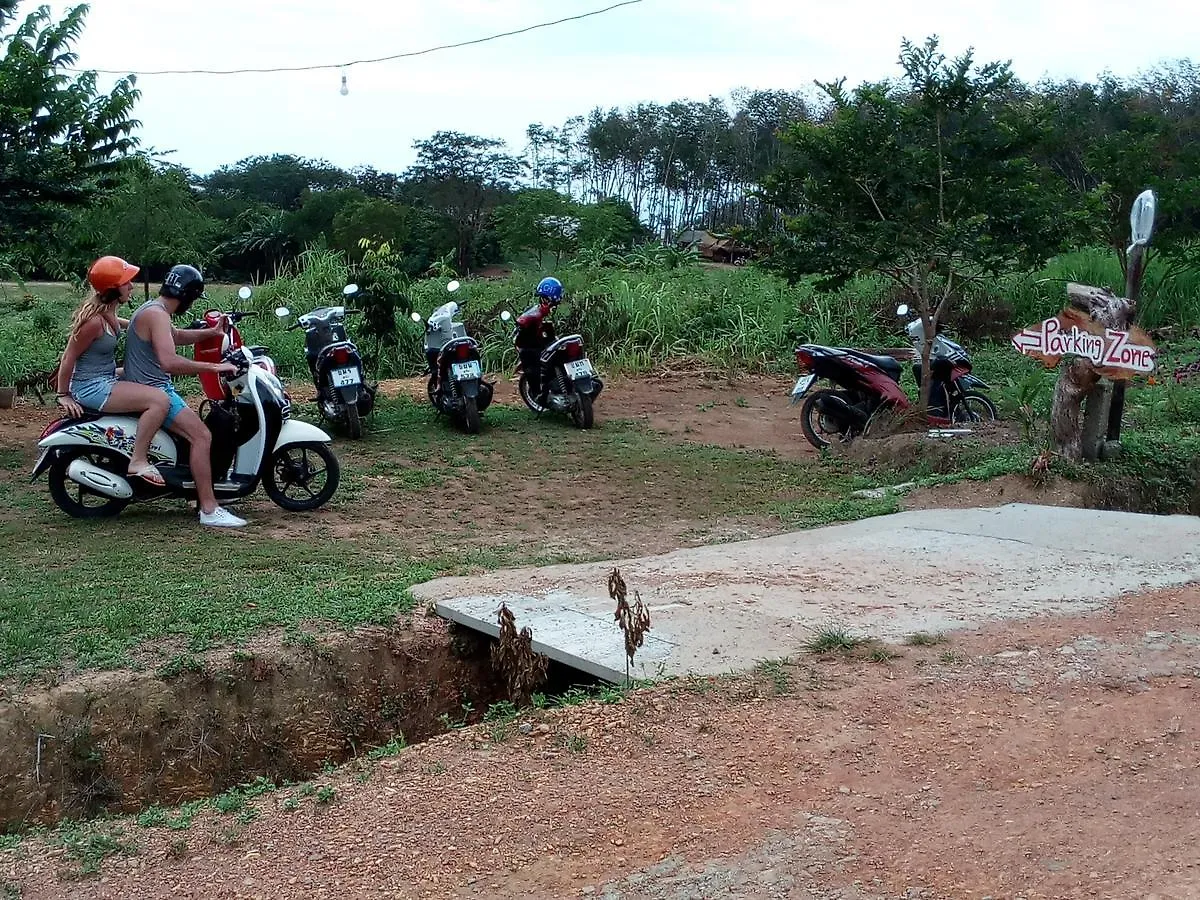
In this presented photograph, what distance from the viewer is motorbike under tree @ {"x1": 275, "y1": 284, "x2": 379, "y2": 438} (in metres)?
9.63

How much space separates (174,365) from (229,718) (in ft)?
8.97

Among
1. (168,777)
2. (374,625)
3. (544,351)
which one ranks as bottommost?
(168,777)

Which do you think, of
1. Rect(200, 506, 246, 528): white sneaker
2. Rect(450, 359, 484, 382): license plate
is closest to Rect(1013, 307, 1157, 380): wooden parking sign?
Rect(450, 359, 484, 382): license plate

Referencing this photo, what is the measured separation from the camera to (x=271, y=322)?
16.0 metres

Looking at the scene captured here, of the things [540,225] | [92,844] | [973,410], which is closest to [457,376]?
[973,410]

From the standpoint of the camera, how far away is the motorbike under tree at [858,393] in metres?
9.64

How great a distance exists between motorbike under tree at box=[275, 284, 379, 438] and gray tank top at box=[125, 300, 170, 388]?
2835mm

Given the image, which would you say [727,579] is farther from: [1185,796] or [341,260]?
[341,260]

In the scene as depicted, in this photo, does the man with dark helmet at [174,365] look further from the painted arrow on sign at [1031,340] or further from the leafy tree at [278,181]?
the leafy tree at [278,181]

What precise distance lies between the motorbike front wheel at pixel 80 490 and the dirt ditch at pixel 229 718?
2736mm

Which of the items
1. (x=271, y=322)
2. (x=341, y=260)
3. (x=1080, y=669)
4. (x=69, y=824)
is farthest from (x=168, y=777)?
(x=341, y=260)

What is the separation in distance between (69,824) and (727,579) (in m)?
2.90

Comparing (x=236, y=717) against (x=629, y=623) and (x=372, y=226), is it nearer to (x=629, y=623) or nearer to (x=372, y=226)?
(x=629, y=623)

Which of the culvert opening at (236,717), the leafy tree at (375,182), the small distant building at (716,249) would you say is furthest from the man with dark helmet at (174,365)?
the leafy tree at (375,182)
